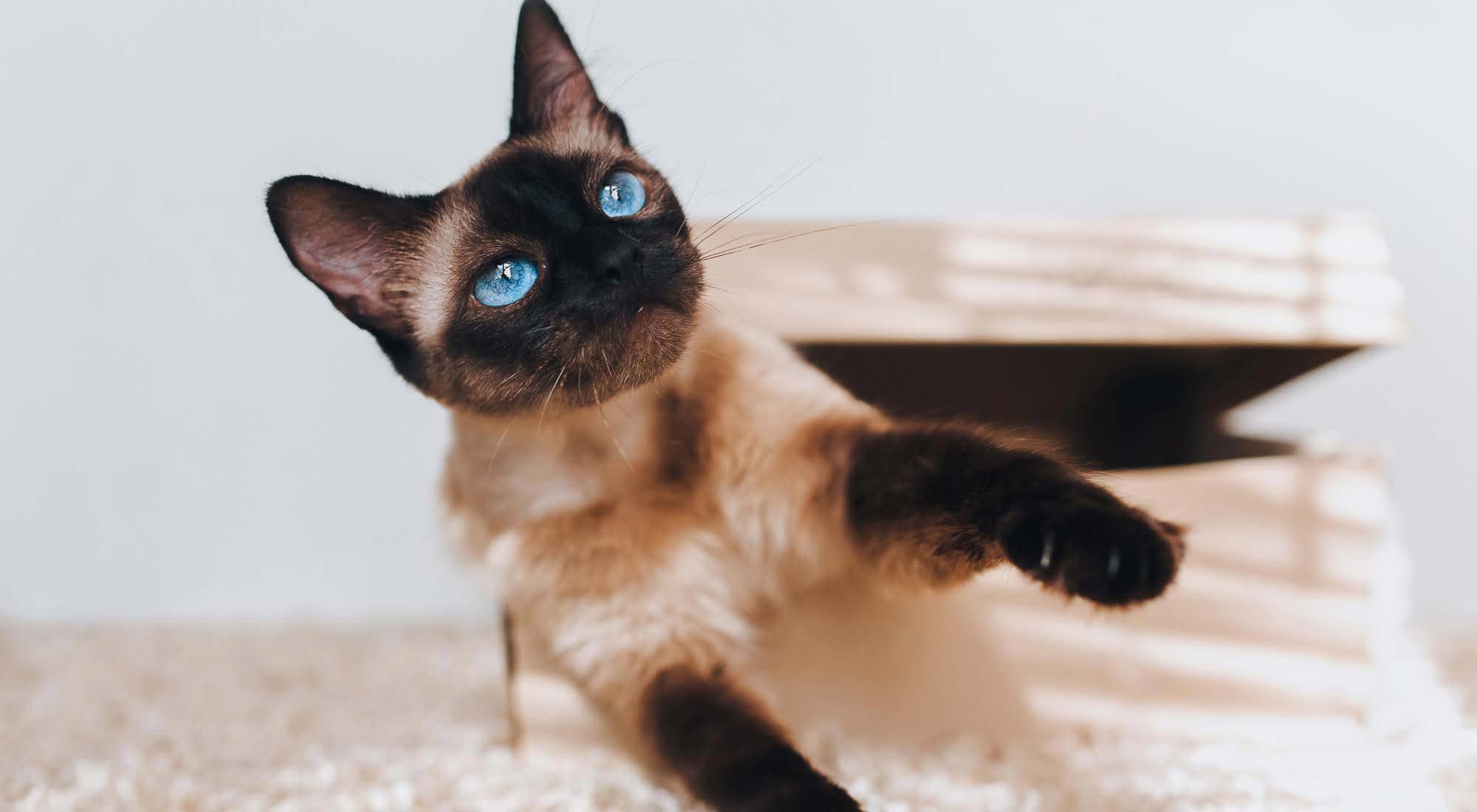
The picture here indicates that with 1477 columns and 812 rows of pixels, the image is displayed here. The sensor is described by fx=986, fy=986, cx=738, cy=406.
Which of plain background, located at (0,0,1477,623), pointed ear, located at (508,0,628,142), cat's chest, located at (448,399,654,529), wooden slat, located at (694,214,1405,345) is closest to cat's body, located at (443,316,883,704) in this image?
cat's chest, located at (448,399,654,529)

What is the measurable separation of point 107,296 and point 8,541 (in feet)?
1.75

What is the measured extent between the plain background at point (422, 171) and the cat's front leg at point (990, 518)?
2.80 ft

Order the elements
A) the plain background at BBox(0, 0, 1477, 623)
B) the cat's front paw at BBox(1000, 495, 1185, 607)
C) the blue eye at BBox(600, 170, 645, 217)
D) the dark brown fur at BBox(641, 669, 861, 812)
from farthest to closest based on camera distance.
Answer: the plain background at BBox(0, 0, 1477, 623) → the blue eye at BBox(600, 170, 645, 217) → the dark brown fur at BBox(641, 669, 861, 812) → the cat's front paw at BBox(1000, 495, 1185, 607)

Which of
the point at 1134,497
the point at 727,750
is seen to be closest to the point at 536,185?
the point at 727,750

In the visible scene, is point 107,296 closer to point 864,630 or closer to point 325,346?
point 325,346

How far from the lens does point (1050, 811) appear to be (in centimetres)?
90

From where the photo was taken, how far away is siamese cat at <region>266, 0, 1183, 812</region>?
2.94ft

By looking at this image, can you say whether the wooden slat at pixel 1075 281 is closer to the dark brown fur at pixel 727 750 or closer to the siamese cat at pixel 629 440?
the siamese cat at pixel 629 440

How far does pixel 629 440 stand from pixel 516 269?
0.23m

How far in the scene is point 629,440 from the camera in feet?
3.51

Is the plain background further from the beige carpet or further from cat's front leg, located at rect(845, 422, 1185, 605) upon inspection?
cat's front leg, located at rect(845, 422, 1185, 605)

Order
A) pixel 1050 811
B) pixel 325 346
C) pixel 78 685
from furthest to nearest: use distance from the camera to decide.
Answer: pixel 325 346 → pixel 78 685 → pixel 1050 811

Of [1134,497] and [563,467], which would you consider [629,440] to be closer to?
[563,467]

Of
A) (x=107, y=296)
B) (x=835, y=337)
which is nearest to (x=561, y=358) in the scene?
(x=835, y=337)
